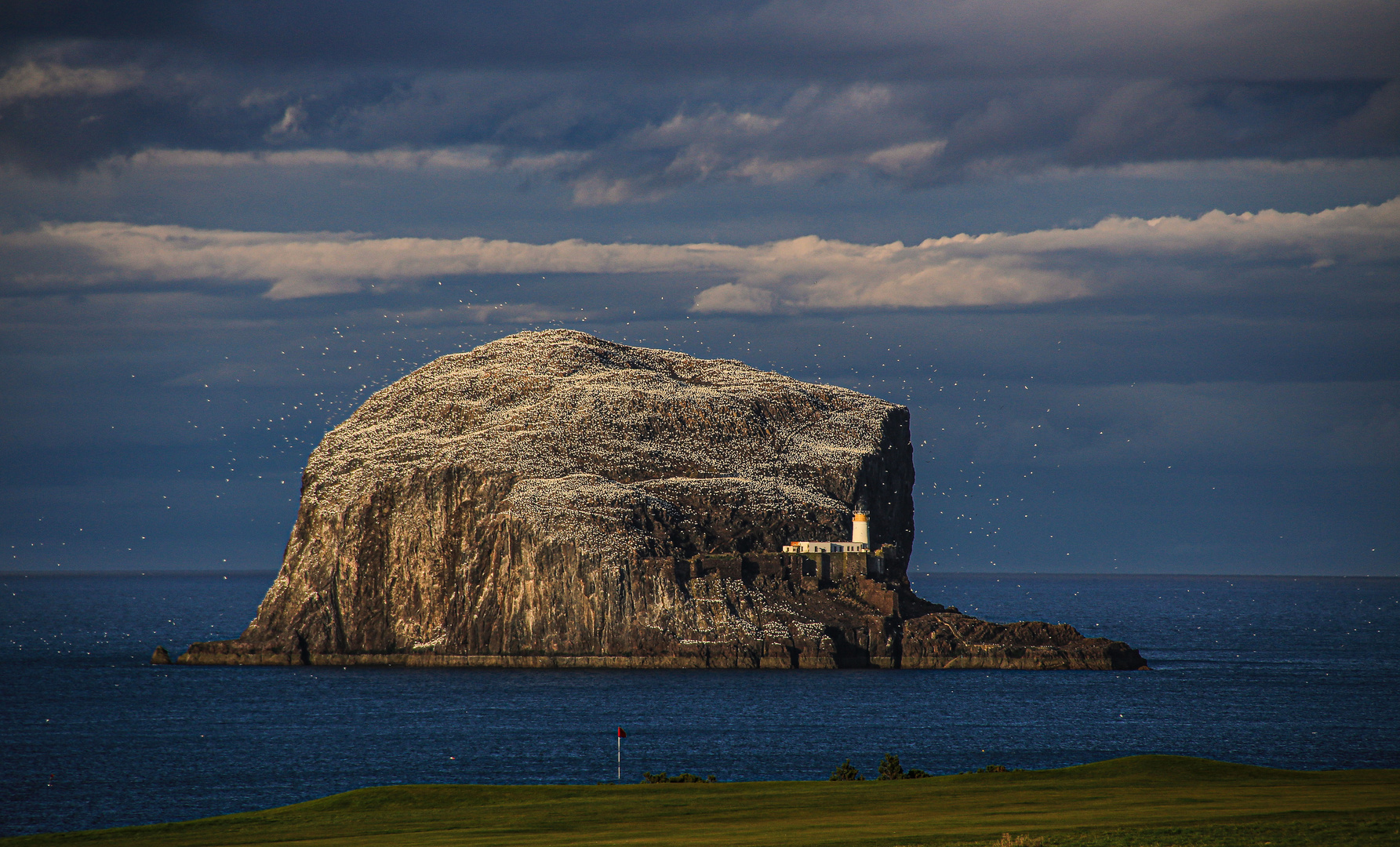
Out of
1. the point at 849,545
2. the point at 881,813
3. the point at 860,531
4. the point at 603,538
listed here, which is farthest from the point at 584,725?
the point at 860,531

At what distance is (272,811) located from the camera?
155ft

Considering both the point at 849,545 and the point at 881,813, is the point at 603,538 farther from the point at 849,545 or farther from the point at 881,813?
the point at 881,813

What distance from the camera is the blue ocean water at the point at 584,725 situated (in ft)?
240

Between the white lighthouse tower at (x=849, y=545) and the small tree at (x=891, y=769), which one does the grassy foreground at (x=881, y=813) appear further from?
the white lighthouse tower at (x=849, y=545)

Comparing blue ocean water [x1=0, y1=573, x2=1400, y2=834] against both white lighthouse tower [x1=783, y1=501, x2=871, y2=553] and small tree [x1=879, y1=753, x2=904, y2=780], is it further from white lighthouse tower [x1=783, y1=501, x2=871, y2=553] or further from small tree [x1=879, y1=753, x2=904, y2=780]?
white lighthouse tower [x1=783, y1=501, x2=871, y2=553]

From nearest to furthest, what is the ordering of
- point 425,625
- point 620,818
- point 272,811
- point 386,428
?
point 620,818 → point 272,811 → point 425,625 → point 386,428

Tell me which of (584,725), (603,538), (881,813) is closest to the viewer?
(881,813)

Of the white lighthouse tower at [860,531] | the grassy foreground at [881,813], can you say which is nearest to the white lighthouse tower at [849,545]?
the white lighthouse tower at [860,531]

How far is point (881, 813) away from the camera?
137 feet

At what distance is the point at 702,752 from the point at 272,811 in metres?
35.7

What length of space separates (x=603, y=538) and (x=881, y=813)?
9251cm

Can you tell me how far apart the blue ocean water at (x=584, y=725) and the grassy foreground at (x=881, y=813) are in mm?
18990

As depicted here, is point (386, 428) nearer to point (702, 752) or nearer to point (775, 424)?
point (775, 424)

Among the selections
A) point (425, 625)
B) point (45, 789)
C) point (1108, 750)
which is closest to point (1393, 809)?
point (1108, 750)
